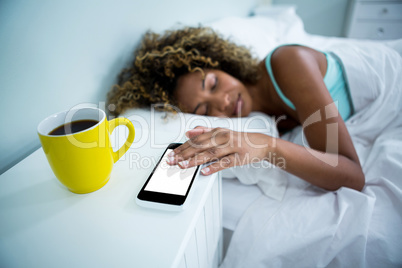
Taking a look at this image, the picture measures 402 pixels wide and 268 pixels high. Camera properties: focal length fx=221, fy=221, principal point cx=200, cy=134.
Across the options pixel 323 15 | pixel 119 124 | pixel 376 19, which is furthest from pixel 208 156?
pixel 323 15

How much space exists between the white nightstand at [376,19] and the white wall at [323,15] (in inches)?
8.1

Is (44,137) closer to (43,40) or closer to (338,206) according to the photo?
(43,40)

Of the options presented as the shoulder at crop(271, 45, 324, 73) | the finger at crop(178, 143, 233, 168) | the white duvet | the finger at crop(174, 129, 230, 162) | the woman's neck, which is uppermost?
the shoulder at crop(271, 45, 324, 73)

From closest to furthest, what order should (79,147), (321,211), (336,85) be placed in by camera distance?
1. (79,147)
2. (321,211)
3. (336,85)

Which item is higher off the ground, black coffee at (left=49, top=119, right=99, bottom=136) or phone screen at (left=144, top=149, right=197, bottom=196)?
black coffee at (left=49, top=119, right=99, bottom=136)

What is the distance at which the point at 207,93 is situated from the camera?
2.41 ft

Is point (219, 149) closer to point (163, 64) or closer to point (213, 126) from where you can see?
point (213, 126)

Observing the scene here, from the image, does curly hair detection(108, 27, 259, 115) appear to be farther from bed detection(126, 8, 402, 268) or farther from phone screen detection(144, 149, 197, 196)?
phone screen detection(144, 149, 197, 196)

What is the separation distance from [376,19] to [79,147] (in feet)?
7.87

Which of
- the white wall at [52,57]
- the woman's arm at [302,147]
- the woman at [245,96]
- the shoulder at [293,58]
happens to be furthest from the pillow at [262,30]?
the white wall at [52,57]

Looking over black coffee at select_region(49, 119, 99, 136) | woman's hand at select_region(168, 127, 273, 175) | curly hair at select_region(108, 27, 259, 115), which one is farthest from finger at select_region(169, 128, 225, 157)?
curly hair at select_region(108, 27, 259, 115)

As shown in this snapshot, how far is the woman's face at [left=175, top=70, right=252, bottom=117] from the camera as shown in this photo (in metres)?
0.73

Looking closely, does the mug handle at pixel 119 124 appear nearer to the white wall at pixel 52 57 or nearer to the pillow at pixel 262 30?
the white wall at pixel 52 57

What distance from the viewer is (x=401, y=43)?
0.87 meters
